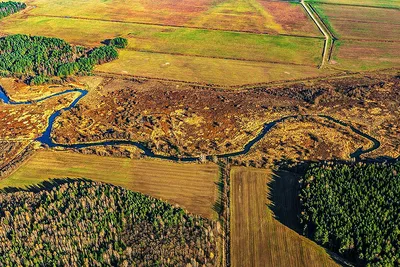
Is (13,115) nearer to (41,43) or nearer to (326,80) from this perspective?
(41,43)

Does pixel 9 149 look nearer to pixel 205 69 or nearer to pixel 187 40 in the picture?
pixel 205 69

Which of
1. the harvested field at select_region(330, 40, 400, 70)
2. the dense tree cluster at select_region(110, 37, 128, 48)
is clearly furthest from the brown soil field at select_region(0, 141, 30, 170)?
the harvested field at select_region(330, 40, 400, 70)

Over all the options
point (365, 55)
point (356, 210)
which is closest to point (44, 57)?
point (356, 210)

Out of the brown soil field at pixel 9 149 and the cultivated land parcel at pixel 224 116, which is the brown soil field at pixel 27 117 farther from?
the brown soil field at pixel 9 149

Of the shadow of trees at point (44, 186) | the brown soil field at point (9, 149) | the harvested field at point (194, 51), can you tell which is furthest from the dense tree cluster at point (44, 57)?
the shadow of trees at point (44, 186)

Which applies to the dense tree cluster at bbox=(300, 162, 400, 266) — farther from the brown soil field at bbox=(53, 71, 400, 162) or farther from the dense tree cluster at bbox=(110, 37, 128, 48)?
the dense tree cluster at bbox=(110, 37, 128, 48)
